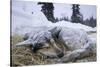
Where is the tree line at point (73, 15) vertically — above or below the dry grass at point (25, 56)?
above

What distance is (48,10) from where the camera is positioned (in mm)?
2260

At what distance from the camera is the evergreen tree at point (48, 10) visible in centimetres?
224

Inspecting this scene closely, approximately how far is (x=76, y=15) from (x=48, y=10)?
41 centimetres

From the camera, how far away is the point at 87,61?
241 centimetres

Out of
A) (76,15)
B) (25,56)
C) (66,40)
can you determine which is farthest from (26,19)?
(76,15)

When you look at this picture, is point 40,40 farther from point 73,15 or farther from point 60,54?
point 73,15

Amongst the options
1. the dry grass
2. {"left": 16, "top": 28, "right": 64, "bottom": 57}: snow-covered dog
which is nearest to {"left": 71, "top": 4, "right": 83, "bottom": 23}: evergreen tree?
{"left": 16, "top": 28, "right": 64, "bottom": 57}: snow-covered dog

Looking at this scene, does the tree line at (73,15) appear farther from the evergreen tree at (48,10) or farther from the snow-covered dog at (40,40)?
the snow-covered dog at (40,40)

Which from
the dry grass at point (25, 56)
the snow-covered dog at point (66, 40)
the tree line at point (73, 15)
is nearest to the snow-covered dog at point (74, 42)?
the snow-covered dog at point (66, 40)

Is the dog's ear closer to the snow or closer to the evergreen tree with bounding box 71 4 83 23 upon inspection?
the snow

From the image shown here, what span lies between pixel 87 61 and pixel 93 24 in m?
Result: 0.54

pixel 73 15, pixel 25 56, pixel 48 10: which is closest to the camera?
pixel 25 56

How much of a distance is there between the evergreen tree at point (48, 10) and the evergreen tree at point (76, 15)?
305mm
